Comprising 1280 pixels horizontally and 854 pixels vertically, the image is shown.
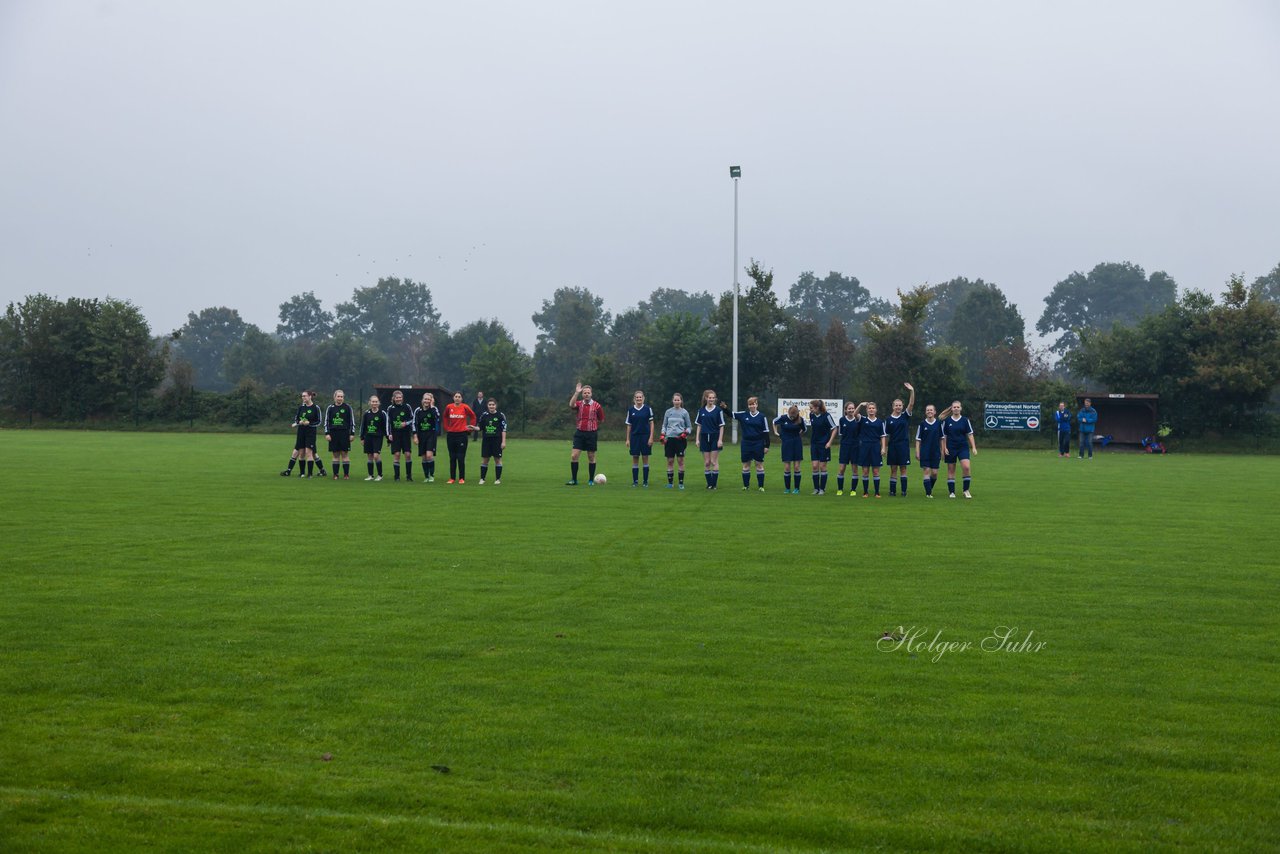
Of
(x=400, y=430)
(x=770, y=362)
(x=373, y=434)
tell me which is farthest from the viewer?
(x=770, y=362)

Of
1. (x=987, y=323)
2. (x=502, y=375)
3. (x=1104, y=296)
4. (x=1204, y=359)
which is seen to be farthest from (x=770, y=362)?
(x=1104, y=296)

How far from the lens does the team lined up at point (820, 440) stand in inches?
776

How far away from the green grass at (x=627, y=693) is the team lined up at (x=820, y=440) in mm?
6958

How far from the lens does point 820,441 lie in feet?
67.7

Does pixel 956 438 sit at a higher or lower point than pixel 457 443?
higher

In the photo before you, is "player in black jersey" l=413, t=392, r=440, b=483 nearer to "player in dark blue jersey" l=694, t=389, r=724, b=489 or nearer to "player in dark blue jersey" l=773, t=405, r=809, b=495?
"player in dark blue jersey" l=694, t=389, r=724, b=489

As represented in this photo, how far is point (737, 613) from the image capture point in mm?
8250

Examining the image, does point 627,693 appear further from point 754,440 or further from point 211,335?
point 211,335

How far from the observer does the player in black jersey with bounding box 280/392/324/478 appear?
22.2 meters

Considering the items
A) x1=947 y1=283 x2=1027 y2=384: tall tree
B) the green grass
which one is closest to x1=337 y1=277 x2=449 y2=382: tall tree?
x1=947 y1=283 x2=1027 y2=384: tall tree

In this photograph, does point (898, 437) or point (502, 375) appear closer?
point (898, 437)

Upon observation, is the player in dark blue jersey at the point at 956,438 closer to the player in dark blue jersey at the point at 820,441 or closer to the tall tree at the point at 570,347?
the player in dark blue jersey at the point at 820,441

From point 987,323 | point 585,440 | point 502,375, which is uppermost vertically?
point 987,323
